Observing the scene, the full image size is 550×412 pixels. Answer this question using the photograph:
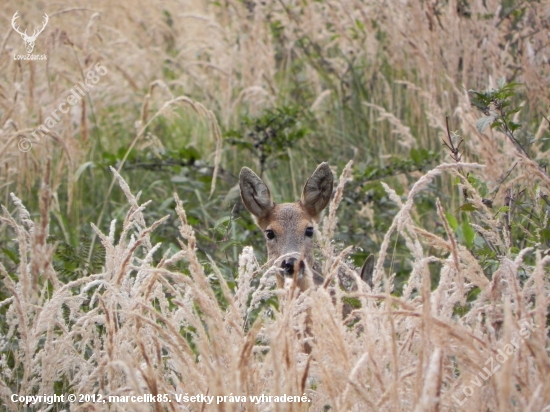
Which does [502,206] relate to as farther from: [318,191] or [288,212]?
[288,212]

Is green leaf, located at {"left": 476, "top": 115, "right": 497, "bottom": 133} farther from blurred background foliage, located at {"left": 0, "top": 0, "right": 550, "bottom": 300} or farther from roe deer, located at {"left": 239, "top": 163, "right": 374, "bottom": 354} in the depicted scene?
roe deer, located at {"left": 239, "top": 163, "right": 374, "bottom": 354}

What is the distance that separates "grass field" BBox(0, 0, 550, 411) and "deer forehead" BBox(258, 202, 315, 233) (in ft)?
0.75

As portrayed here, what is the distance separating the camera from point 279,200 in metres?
6.94

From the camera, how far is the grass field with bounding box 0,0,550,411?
2.50m

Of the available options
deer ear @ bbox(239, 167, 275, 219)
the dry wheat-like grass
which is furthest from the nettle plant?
deer ear @ bbox(239, 167, 275, 219)

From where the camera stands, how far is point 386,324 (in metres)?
2.86

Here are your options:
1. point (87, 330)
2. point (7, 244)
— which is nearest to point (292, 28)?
point (7, 244)

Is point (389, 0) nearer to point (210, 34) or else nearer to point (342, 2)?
point (342, 2)

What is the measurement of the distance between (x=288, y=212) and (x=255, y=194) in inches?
10.1

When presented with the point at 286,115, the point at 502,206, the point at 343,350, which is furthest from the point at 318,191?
the point at 343,350

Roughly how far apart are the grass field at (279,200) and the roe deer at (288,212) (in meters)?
0.18

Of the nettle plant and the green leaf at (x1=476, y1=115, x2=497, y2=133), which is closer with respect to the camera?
the nettle plant

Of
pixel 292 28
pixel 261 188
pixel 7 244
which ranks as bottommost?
pixel 7 244

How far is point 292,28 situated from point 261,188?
2.85 meters
